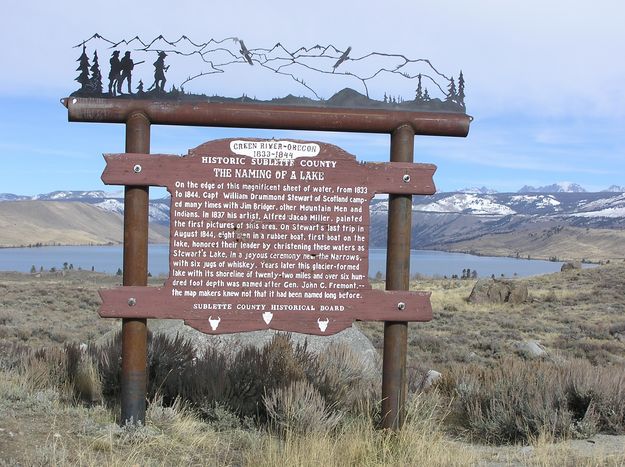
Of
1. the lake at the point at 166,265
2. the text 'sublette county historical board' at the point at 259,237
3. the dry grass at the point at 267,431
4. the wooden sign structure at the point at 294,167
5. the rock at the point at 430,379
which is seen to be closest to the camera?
the dry grass at the point at 267,431

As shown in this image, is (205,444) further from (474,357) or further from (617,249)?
(617,249)

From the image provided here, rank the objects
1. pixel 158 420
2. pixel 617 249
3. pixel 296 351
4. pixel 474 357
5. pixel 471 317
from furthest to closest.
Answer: pixel 617 249
pixel 471 317
pixel 474 357
pixel 296 351
pixel 158 420

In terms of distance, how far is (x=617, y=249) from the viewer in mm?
173000

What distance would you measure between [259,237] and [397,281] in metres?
1.16

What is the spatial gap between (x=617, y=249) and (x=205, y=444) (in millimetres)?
184844

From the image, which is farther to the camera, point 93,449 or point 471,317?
point 471,317

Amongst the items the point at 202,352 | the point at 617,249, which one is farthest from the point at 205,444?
the point at 617,249

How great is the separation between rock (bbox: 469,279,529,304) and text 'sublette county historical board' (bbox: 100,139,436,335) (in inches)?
1093

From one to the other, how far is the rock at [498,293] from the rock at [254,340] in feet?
77.3

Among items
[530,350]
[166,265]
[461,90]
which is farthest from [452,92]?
[166,265]

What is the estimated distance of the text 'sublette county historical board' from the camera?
5.14 m

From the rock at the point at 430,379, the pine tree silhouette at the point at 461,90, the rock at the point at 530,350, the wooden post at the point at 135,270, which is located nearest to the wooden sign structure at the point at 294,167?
the wooden post at the point at 135,270

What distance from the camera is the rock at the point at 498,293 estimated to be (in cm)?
3178

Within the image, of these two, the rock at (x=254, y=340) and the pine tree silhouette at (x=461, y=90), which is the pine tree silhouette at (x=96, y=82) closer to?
the pine tree silhouette at (x=461, y=90)
